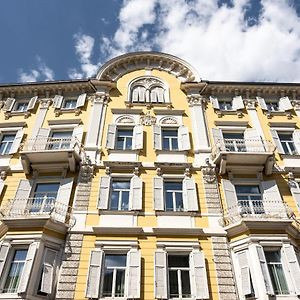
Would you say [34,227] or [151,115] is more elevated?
[151,115]

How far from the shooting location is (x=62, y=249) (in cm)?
1298

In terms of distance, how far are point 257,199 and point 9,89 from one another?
57.4ft

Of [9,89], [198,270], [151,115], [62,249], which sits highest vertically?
[9,89]

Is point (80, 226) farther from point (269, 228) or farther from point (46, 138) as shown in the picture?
point (269, 228)

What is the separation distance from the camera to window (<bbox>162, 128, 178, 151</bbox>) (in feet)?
57.8

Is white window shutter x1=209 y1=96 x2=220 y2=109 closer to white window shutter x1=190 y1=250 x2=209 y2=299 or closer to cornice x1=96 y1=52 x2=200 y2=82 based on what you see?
cornice x1=96 y1=52 x2=200 y2=82

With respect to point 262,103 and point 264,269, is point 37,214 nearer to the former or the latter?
point 264,269

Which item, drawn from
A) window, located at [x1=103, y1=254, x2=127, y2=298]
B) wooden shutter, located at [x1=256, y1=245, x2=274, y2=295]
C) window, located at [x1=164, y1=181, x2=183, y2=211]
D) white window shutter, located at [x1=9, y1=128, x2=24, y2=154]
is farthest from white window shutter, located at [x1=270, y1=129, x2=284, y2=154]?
white window shutter, located at [x1=9, y1=128, x2=24, y2=154]

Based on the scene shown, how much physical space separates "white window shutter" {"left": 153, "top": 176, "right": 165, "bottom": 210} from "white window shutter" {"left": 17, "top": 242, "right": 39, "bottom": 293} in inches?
214

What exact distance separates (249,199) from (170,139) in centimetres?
560

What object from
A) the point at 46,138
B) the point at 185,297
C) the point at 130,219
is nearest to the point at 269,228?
the point at 185,297

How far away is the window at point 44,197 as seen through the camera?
1416 cm

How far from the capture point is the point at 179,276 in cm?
1242

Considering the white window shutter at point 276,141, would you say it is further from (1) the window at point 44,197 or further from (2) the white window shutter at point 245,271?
(1) the window at point 44,197
